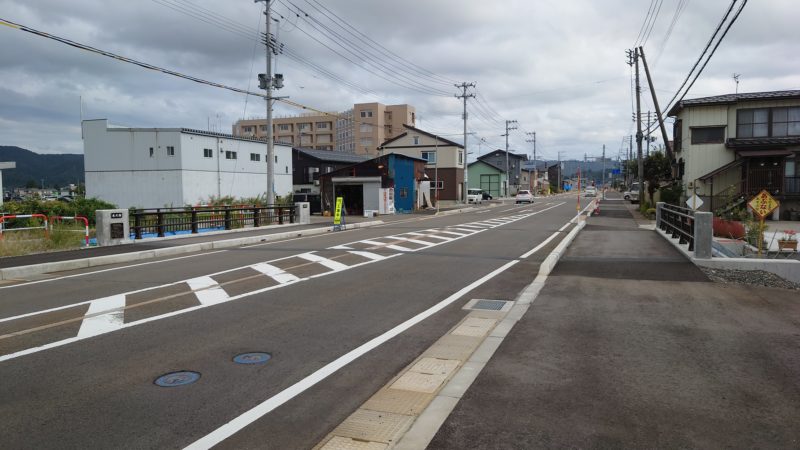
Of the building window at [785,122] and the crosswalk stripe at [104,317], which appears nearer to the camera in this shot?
the crosswalk stripe at [104,317]

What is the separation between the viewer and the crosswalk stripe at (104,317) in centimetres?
703

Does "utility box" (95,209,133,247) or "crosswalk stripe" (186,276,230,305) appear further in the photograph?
"utility box" (95,209,133,247)

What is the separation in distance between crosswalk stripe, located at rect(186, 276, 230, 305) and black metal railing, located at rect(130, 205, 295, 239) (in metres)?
9.42

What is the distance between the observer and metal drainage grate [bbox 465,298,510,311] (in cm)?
841

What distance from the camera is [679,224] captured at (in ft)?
55.7

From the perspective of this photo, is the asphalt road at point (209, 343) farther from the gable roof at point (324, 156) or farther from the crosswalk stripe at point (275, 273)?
the gable roof at point (324, 156)

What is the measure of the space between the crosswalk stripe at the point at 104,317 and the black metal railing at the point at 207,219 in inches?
424

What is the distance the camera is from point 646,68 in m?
34.4

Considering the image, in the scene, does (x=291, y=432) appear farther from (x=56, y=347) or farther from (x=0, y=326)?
(x=0, y=326)

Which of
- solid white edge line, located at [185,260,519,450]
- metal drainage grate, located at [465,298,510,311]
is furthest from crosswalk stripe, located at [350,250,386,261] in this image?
solid white edge line, located at [185,260,519,450]

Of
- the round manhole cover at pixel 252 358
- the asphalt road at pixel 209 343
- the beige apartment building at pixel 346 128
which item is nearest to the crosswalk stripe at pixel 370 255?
the asphalt road at pixel 209 343

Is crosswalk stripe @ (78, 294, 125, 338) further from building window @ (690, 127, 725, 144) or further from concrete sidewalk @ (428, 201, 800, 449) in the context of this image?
building window @ (690, 127, 725, 144)

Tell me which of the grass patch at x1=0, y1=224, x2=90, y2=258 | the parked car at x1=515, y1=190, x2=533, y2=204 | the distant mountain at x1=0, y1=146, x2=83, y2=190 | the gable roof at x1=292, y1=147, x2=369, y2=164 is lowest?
the grass patch at x1=0, y1=224, x2=90, y2=258

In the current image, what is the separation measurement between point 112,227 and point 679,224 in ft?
60.0
